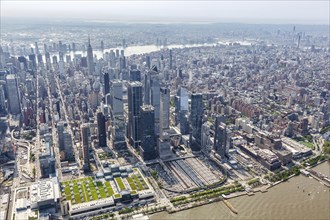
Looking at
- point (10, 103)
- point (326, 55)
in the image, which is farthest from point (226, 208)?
point (326, 55)

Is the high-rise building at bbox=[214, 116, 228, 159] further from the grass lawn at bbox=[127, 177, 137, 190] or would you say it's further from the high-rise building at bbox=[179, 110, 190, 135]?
the grass lawn at bbox=[127, 177, 137, 190]

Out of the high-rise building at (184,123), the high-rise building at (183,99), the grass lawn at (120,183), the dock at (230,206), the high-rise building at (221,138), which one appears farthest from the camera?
the high-rise building at (183,99)

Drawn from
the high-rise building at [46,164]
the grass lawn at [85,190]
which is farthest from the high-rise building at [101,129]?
the grass lawn at [85,190]

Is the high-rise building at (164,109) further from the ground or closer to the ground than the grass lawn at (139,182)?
further from the ground

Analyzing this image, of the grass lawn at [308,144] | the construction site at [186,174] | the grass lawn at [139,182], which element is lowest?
the construction site at [186,174]

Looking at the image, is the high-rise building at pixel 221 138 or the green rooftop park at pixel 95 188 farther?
the high-rise building at pixel 221 138

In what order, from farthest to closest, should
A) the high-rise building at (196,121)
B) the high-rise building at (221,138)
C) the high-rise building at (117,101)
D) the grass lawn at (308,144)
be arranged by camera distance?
the high-rise building at (117,101) < the grass lawn at (308,144) < the high-rise building at (196,121) < the high-rise building at (221,138)

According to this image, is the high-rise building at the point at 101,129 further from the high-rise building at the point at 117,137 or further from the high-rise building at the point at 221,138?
the high-rise building at the point at 221,138

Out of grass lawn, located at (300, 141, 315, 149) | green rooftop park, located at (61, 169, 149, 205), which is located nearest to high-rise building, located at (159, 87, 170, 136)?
green rooftop park, located at (61, 169, 149, 205)
